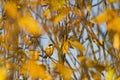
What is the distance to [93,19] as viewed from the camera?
1.77m

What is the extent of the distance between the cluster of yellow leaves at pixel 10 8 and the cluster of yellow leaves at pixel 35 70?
241 millimetres

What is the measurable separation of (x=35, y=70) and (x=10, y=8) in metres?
0.30

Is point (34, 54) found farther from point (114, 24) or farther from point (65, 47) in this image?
point (114, 24)

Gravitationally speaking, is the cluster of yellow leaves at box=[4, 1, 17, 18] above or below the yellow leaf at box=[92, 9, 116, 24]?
above

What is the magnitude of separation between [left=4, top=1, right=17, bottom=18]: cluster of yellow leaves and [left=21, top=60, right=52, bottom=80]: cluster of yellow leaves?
24cm

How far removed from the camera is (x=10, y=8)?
6.12 feet

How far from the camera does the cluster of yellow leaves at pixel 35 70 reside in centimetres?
182

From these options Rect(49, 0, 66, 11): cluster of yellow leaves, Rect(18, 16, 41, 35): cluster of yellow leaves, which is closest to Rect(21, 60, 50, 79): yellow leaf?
Answer: Rect(18, 16, 41, 35): cluster of yellow leaves

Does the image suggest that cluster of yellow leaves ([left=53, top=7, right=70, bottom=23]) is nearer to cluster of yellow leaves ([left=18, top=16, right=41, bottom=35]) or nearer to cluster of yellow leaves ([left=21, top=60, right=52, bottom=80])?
cluster of yellow leaves ([left=18, top=16, right=41, bottom=35])

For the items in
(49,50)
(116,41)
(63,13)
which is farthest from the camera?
(49,50)

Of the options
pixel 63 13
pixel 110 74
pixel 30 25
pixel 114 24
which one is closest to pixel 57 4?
pixel 63 13

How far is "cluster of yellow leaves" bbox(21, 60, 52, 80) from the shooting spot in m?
1.82

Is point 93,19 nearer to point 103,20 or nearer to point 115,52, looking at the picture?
point 103,20

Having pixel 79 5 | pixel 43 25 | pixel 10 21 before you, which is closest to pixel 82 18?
pixel 79 5
